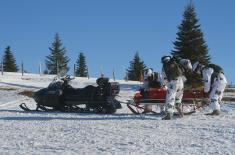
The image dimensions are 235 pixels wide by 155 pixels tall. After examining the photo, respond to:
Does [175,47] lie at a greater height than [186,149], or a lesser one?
greater

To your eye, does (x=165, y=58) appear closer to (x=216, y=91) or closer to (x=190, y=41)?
(x=216, y=91)

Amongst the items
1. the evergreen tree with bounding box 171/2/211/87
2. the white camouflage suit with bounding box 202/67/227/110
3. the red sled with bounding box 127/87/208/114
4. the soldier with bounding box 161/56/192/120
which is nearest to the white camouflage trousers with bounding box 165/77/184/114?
the soldier with bounding box 161/56/192/120

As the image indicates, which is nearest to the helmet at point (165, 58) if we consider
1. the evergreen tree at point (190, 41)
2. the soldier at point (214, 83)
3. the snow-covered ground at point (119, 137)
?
A: the soldier at point (214, 83)

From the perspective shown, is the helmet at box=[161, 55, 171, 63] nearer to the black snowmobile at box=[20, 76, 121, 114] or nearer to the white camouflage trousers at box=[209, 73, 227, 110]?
the white camouflage trousers at box=[209, 73, 227, 110]

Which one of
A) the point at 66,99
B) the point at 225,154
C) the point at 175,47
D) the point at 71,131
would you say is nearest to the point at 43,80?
the point at 175,47

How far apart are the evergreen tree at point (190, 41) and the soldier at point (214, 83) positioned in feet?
114

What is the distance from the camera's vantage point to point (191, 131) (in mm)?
10844

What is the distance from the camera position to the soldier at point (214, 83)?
14703 mm

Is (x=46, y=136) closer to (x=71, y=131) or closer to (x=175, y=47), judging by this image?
(x=71, y=131)

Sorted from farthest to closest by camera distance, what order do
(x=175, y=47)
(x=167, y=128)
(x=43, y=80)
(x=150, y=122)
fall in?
(x=175, y=47)
(x=43, y=80)
(x=150, y=122)
(x=167, y=128)

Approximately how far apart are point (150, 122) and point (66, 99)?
5393 millimetres

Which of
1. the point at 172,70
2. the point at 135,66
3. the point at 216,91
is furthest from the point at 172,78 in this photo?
the point at 135,66

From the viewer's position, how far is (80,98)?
17.3 m

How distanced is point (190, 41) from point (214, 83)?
36.6 meters
